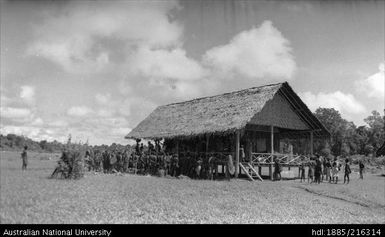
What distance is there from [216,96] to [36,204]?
18.8m

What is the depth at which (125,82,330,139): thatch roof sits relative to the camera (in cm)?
2091

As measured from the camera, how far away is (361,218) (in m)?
11.2

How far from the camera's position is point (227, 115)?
21.9 m

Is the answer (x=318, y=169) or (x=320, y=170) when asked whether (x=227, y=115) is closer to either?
(x=318, y=169)

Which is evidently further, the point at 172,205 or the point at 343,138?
the point at 343,138

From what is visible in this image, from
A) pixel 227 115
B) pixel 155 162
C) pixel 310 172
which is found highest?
pixel 227 115

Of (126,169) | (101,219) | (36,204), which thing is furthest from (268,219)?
(126,169)

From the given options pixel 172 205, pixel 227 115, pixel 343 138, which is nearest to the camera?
pixel 172 205

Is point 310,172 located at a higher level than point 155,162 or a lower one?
lower

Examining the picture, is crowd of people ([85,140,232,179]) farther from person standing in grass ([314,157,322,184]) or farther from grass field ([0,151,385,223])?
grass field ([0,151,385,223])

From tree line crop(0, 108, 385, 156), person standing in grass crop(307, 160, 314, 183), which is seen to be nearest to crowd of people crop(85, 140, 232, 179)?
person standing in grass crop(307, 160, 314, 183)

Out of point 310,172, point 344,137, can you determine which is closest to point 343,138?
point 344,137

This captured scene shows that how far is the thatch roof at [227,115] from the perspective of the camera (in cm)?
2091

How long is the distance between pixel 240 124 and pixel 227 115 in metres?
2.46
